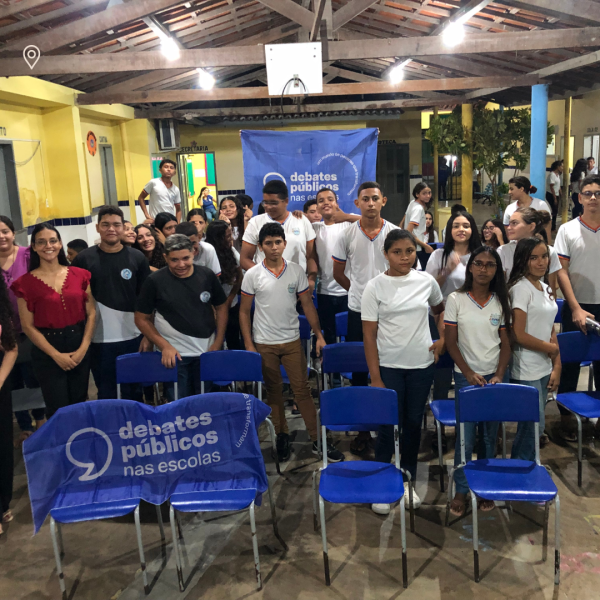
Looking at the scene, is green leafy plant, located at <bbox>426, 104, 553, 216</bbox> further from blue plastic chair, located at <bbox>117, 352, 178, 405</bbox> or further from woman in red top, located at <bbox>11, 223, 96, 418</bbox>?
woman in red top, located at <bbox>11, 223, 96, 418</bbox>

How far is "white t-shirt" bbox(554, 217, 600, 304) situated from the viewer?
12.9 feet

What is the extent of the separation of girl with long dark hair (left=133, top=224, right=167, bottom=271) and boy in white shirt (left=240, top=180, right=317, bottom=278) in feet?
2.33

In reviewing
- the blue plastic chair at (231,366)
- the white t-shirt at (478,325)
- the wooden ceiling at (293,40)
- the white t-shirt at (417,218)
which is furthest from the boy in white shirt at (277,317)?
the white t-shirt at (417,218)

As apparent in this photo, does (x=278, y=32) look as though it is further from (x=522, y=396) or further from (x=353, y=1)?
(x=522, y=396)

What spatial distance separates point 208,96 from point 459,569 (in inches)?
320

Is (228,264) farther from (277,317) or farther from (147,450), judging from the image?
(147,450)

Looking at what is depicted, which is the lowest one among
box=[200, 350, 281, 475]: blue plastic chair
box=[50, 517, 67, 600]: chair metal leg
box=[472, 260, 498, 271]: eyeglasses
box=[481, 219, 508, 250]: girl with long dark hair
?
box=[50, 517, 67, 600]: chair metal leg

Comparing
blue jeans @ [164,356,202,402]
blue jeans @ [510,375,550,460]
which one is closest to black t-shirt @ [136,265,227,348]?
blue jeans @ [164,356,202,402]

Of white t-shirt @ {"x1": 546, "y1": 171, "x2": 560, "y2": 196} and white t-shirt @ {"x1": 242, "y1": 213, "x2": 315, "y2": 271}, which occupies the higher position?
white t-shirt @ {"x1": 546, "y1": 171, "x2": 560, "y2": 196}

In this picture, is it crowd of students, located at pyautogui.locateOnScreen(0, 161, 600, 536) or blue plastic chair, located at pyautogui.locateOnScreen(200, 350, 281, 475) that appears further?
blue plastic chair, located at pyautogui.locateOnScreen(200, 350, 281, 475)

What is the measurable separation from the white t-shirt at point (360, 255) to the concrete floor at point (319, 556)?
1340 millimetres

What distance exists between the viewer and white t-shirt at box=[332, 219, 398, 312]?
12.5 feet

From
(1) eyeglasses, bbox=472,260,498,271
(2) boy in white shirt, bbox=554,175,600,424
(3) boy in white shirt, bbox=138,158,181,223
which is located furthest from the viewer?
(3) boy in white shirt, bbox=138,158,181,223

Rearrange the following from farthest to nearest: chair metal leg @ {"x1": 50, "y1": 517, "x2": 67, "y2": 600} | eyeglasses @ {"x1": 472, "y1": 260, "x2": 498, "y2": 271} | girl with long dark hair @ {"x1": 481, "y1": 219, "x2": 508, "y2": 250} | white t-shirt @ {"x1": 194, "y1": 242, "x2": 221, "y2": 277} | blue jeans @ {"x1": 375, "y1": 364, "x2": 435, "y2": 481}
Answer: girl with long dark hair @ {"x1": 481, "y1": 219, "x2": 508, "y2": 250}
white t-shirt @ {"x1": 194, "y1": 242, "x2": 221, "y2": 277}
blue jeans @ {"x1": 375, "y1": 364, "x2": 435, "y2": 481}
eyeglasses @ {"x1": 472, "y1": 260, "x2": 498, "y2": 271}
chair metal leg @ {"x1": 50, "y1": 517, "x2": 67, "y2": 600}
